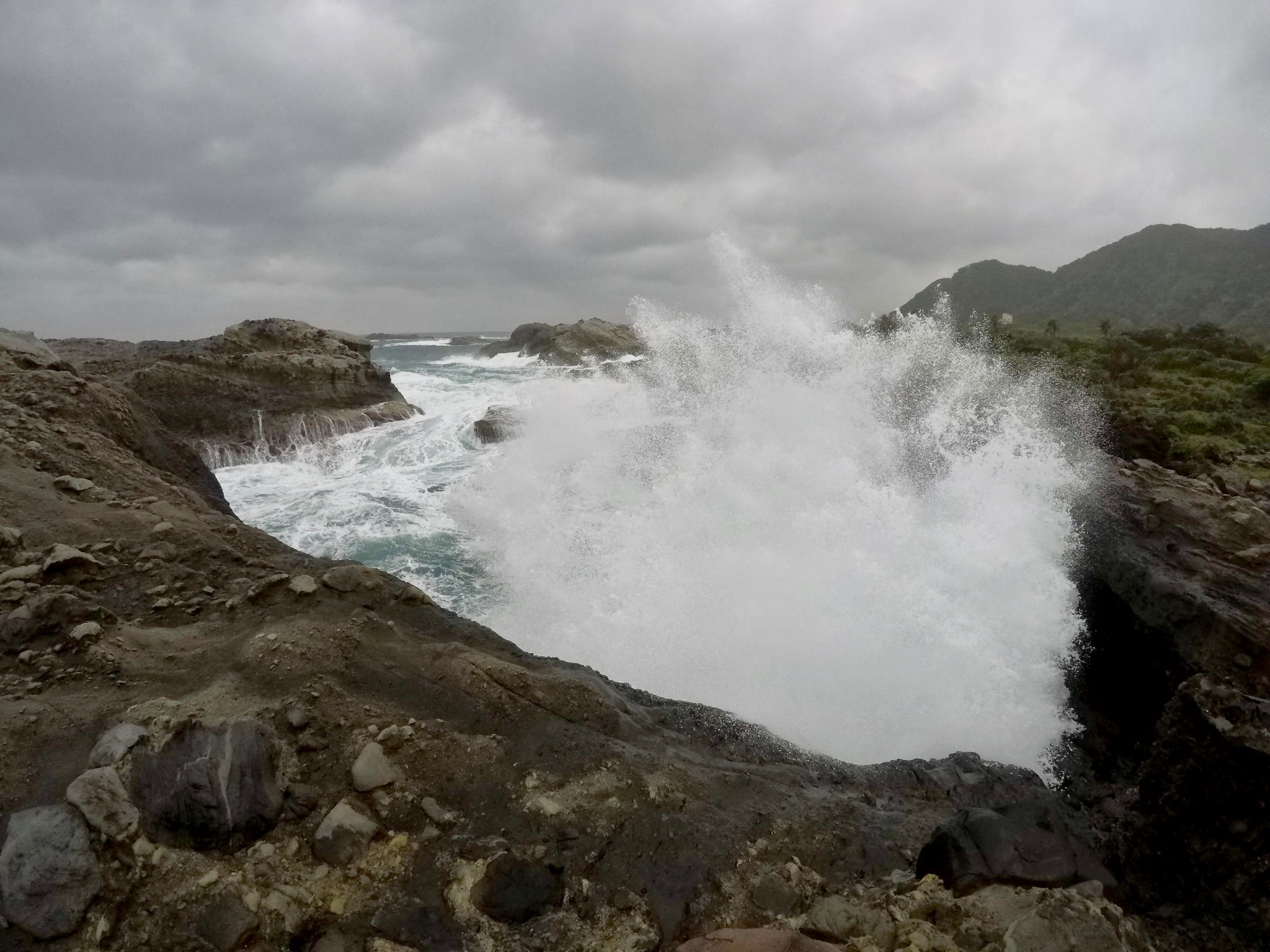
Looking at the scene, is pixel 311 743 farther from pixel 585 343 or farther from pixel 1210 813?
pixel 585 343

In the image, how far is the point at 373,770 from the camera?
327cm

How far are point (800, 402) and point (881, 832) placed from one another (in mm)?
10936

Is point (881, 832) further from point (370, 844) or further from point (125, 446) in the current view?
point (125, 446)

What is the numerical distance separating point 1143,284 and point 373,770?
12817 cm

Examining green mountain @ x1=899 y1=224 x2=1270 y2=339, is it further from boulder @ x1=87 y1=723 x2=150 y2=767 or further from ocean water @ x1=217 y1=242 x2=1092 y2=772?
boulder @ x1=87 y1=723 x2=150 y2=767

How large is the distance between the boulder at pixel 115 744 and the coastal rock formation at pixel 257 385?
15.3 meters

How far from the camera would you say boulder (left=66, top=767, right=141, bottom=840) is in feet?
8.98

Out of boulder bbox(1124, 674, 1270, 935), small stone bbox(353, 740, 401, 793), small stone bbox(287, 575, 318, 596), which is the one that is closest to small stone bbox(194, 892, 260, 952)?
small stone bbox(353, 740, 401, 793)

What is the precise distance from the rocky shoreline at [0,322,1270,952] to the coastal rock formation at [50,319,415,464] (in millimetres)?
13690

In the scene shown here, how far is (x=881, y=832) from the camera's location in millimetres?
3754

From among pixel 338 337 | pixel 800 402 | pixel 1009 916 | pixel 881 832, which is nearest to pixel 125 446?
pixel 881 832

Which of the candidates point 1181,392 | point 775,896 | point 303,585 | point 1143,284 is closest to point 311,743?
point 303,585

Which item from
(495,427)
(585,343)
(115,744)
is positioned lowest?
(115,744)

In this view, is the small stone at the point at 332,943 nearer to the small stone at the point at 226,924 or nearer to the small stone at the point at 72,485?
the small stone at the point at 226,924
